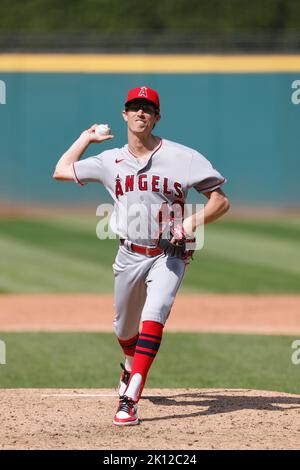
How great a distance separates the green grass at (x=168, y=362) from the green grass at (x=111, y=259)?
359 centimetres

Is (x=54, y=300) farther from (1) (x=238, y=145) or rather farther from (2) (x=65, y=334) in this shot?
(1) (x=238, y=145)

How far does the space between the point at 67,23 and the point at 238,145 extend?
15.6 feet

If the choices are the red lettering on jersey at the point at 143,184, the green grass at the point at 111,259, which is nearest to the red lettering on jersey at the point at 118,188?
the red lettering on jersey at the point at 143,184

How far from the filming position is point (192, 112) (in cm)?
2202

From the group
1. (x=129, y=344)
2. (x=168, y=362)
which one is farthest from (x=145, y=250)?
(x=168, y=362)

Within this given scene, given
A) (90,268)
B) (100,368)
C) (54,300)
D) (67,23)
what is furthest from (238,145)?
(100,368)

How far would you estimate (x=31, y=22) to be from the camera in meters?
22.4

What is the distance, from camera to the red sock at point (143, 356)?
5.84 m

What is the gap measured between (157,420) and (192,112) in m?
16.5

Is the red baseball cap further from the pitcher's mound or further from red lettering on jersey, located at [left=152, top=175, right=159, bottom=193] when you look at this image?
the pitcher's mound

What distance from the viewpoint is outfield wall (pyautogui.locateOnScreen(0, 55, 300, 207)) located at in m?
21.9

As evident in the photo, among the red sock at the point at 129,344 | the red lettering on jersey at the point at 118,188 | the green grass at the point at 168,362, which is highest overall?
the red lettering on jersey at the point at 118,188

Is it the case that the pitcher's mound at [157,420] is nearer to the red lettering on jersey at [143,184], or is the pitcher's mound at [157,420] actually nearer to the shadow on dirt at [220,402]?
Answer: the shadow on dirt at [220,402]

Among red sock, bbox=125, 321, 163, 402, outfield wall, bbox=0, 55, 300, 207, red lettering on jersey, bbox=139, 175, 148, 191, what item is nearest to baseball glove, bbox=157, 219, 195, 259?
red lettering on jersey, bbox=139, 175, 148, 191
